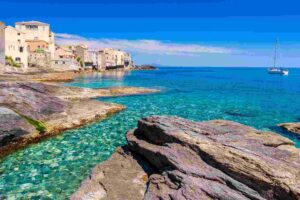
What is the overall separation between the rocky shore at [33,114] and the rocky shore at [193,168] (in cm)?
915

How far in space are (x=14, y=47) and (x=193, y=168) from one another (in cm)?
11490

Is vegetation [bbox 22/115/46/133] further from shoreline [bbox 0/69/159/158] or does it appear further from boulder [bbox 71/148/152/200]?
boulder [bbox 71/148/152/200]

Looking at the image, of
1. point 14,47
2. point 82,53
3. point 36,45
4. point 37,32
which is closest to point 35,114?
point 14,47

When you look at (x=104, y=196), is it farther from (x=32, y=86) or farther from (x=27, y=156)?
(x=32, y=86)

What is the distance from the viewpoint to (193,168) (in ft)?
44.9

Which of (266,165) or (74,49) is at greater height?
(74,49)

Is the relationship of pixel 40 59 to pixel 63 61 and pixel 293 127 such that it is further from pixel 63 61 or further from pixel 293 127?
pixel 293 127

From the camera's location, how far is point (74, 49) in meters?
172

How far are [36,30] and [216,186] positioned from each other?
152914 millimetres

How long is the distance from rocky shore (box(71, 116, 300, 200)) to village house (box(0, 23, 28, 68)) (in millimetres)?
105998

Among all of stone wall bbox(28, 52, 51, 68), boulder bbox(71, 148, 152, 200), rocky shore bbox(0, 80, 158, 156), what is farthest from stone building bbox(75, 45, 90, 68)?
boulder bbox(71, 148, 152, 200)

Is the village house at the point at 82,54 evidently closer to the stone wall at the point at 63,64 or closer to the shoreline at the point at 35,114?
the stone wall at the point at 63,64

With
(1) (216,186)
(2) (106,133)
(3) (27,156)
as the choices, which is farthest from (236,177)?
(2) (106,133)

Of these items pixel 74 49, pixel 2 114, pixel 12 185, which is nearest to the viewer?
pixel 12 185
